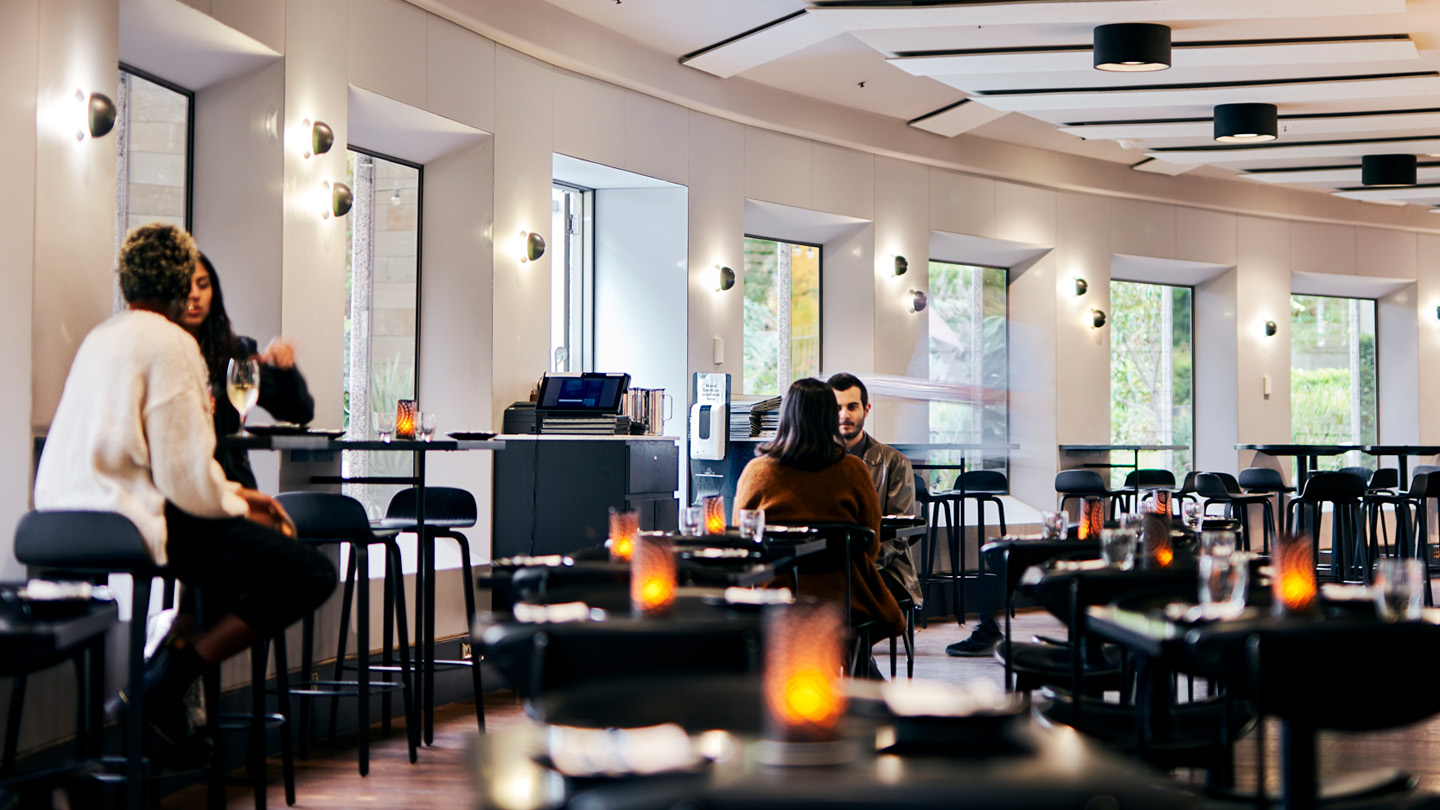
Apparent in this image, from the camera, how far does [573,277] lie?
26.1 ft

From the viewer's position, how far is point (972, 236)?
9.80 meters

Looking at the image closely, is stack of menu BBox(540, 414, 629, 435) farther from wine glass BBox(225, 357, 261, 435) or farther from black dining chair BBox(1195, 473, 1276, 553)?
black dining chair BBox(1195, 473, 1276, 553)

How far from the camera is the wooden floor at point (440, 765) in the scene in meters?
3.86

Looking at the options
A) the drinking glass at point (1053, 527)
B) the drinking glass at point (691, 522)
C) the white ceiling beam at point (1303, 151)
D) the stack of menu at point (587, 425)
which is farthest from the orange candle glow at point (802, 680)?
the white ceiling beam at point (1303, 151)

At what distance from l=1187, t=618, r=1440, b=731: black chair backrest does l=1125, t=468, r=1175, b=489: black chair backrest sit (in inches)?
322

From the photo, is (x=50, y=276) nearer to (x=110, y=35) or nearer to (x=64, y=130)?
(x=64, y=130)

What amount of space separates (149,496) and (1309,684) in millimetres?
2418

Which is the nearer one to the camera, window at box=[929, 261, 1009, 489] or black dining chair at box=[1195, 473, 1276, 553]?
black dining chair at box=[1195, 473, 1276, 553]

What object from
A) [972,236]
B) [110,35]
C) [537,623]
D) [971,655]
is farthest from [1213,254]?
[537,623]

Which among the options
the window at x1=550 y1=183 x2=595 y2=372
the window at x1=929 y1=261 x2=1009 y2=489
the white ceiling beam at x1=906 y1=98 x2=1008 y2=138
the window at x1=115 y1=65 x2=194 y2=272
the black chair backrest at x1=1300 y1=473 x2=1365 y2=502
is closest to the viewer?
the window at x1=115 y1=65 x2=194 y2=272

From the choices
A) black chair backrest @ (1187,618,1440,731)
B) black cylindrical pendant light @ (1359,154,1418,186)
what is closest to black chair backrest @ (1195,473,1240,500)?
black cylindrical pendant light @ (1359,154,1418,186)

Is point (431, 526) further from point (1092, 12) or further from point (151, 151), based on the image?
point (1092, 12)

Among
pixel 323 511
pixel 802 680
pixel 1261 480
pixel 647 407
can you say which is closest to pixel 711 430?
pixel 647 407

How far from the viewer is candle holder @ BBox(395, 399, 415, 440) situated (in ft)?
14.4
